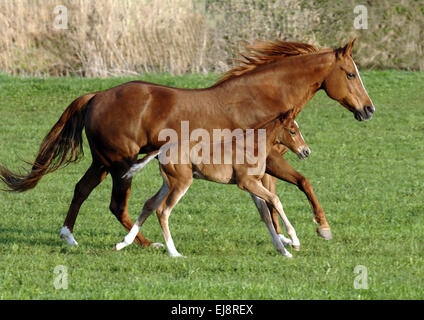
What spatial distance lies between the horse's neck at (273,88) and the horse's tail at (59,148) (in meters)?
1.72

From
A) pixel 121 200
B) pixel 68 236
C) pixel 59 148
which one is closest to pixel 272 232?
pixel 121 200

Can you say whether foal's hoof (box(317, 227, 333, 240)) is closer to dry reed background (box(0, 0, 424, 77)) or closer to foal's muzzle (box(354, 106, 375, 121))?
foal's muzzle (box(354, 106, 375, 121))

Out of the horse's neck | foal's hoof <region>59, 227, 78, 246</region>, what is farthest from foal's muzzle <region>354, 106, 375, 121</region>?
foal's hoof <region>59, 227, 78, 246</region>

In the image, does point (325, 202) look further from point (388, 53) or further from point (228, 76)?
point (388, 53)

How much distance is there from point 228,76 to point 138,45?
1135 centimetres

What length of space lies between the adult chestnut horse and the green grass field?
0.70 meters

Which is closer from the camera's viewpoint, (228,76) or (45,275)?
(45,275)

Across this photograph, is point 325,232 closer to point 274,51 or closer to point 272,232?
point 272,232

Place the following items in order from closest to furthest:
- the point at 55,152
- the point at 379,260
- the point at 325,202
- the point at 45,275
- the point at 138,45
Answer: the point at 45,275 < the point at 379,260 < the point at 55,152 < the point at 325,202 < the point at 138,45

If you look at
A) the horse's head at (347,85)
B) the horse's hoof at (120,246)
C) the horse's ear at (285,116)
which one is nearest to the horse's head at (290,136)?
the horse's ear at (285,116)

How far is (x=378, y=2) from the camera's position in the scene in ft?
69.7

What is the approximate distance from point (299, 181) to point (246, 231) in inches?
60.4

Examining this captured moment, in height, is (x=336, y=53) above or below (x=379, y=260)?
above
